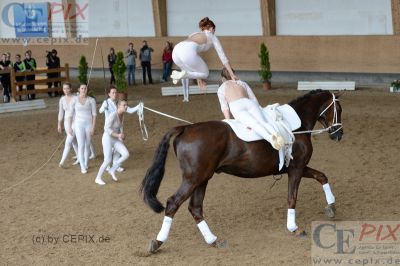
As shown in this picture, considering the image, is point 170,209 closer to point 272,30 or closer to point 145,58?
point 272,30

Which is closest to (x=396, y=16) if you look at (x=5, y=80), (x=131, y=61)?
(x=131, y=61)

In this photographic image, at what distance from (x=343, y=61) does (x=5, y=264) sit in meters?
18.9

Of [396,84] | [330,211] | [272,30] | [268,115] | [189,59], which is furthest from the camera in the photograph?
[272,30]

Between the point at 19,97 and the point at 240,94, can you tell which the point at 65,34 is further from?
the point at 240,94

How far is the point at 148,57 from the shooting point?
28.3 m

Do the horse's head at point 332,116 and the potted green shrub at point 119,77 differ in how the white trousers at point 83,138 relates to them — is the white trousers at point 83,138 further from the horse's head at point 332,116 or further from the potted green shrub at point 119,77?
the potted green shrub at point 119,77

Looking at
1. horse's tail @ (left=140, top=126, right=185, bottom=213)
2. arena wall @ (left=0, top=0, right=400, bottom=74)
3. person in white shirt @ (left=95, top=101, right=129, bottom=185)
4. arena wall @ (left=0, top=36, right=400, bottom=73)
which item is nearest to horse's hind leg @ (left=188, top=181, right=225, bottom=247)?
horse's tail @ (left=140, top=126, right=185, bottom=213)

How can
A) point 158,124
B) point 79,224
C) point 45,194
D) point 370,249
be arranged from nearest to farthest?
point 370,249, point 79,224, point 45,194, point 158,124

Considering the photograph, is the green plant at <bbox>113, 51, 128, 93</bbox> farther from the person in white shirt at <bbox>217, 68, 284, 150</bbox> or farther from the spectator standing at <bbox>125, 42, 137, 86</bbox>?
the person in white shirt at <bbox>217, 68, 284, 150</bbox>

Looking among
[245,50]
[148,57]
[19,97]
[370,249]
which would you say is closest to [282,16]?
[245,50]

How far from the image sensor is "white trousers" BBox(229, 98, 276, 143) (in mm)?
8625

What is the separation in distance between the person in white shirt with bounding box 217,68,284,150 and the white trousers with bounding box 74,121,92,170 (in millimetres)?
4657

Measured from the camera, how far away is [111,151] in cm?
1213

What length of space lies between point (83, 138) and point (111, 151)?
103 cm
